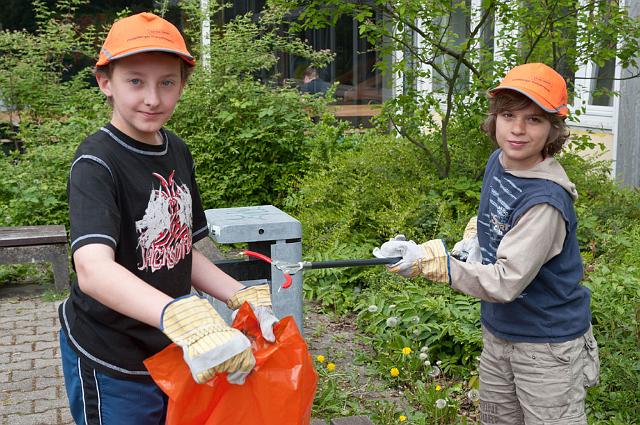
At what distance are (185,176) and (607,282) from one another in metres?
2.75

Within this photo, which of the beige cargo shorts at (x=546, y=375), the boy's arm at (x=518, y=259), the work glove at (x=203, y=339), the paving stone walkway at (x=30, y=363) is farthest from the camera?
the paving stone walkway at (x=30, y=363)

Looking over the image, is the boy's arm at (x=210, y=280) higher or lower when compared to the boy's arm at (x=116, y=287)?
lower

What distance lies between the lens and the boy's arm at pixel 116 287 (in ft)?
5.66

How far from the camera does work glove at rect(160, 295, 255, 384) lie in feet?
5.35

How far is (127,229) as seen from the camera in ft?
6.39

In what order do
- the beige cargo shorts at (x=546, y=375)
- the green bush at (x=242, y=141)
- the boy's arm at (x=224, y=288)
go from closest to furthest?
the boy's arm at (x=224, y=288), the beige cargo shorts at (x=546, y=375), the green bush at (x=242, y=141)

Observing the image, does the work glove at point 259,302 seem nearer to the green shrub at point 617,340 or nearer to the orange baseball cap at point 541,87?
the orange baseball cap at point 541,87

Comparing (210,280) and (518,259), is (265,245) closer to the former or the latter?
(210,280)

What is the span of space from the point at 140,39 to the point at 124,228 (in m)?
0.47

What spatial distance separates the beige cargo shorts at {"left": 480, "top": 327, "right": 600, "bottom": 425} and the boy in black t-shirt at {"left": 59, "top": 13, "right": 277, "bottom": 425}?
36.4 inches

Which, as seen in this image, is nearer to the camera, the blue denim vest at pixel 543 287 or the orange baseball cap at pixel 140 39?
the orange baseball cap at pixel 140 39

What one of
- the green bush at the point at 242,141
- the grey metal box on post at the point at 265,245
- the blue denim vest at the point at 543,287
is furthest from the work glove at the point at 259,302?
the green bush at the point at 242,141

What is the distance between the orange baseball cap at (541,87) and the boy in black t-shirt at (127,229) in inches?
41.5

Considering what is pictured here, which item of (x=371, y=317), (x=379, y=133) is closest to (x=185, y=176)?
(x=371, y=317)
